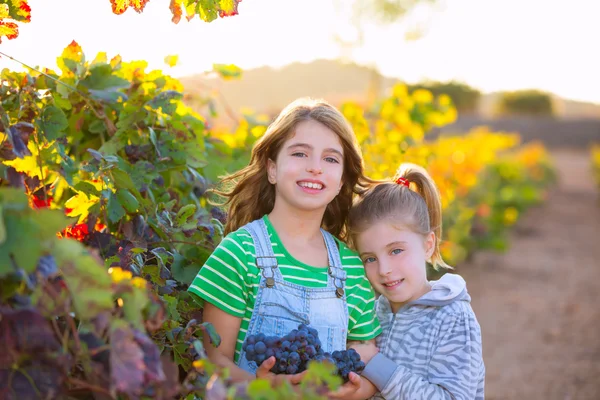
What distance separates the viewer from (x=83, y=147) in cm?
246

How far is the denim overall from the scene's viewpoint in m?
1.97

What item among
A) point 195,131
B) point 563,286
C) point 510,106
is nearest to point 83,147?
point 195,131

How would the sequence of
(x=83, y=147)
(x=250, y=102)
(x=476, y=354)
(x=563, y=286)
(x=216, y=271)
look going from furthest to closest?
(x=250, y=102), (x=563, y=286), (x=83, y=147), (x=476, y=354), (x=216, y=271)

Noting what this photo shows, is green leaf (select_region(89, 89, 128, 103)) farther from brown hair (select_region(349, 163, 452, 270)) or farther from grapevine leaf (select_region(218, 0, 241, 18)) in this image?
brown hair (select_region(349, 163, 452, 270))

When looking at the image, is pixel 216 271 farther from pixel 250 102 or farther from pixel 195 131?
pixel 250 102

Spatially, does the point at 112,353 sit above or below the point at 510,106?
below

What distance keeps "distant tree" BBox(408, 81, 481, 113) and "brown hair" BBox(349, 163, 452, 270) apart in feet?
87.8

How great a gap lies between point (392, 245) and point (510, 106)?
30490 mm

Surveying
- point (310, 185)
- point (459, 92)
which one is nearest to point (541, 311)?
point (310, 185)

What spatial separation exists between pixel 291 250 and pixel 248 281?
21cm

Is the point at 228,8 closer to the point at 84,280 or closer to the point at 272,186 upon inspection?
the point at 272,186

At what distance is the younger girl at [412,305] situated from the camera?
205cm

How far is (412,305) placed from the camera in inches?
90.2

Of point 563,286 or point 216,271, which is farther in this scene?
point 563,286
